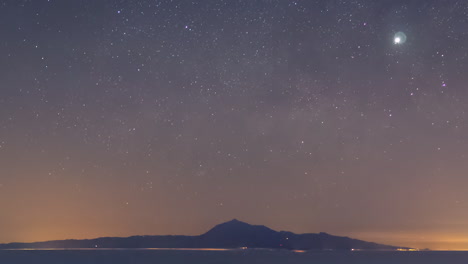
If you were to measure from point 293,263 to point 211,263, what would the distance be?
53.4 ft

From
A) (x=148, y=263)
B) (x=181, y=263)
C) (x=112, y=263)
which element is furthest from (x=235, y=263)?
(x=112, y=263)

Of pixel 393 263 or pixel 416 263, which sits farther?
pixel 416 263

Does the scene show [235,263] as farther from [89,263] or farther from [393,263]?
[393,263]

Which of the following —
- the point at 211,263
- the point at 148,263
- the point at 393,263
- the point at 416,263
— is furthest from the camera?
the point at 416,263

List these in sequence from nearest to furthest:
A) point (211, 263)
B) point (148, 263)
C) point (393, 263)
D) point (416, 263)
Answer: point (211, 263) < point (148, 263) < point (393, 263) < point (416, 263)

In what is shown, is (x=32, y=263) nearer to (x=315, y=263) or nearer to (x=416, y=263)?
(x=315, y=263)

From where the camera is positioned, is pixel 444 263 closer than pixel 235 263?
No

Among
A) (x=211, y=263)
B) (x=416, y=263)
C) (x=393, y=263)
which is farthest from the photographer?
(x=416, y=263)

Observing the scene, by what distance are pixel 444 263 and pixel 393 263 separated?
71.4ft

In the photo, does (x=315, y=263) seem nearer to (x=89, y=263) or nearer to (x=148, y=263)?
(x=148, y=263)

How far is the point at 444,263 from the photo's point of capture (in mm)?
121688

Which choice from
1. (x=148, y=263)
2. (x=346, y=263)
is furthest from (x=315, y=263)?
(x=148, y=263)

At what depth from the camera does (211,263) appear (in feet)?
306

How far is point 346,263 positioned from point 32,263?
210 feet
